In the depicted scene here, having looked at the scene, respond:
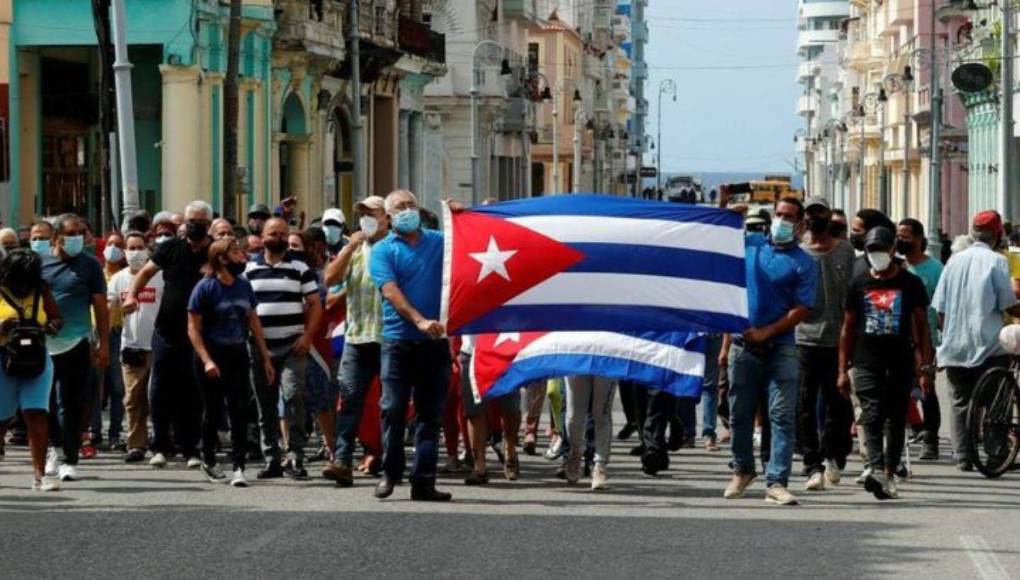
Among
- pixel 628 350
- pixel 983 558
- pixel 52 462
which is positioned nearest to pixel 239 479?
pixel 52 462

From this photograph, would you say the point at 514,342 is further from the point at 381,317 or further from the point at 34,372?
the point at 34,372

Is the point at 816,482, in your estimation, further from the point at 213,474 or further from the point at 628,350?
the point at 213,474

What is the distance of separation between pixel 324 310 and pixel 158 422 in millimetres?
1616

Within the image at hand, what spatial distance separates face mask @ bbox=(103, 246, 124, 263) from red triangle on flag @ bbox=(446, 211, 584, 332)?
513 centimetres

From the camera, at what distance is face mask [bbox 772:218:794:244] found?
16156mm

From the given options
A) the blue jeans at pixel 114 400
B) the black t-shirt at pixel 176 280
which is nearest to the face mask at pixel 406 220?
the black t-shirt at pixel 176 280

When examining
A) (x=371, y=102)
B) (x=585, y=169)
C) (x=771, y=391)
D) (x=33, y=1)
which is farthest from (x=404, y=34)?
(x=585, y=169)

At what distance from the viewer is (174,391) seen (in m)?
19.0

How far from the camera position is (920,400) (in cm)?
2045

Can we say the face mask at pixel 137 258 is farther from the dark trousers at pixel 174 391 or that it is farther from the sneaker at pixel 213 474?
the sneaker at pixel 213 474

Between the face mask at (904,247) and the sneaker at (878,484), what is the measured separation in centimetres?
411

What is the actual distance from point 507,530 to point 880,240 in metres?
3.78

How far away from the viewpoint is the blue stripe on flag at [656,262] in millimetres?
16938

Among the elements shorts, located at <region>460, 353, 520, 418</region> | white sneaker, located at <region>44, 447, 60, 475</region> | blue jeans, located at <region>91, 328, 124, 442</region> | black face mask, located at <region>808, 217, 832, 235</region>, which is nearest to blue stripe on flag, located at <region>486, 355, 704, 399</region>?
shorts, located at <region>460, 353, 520, 418</region>
